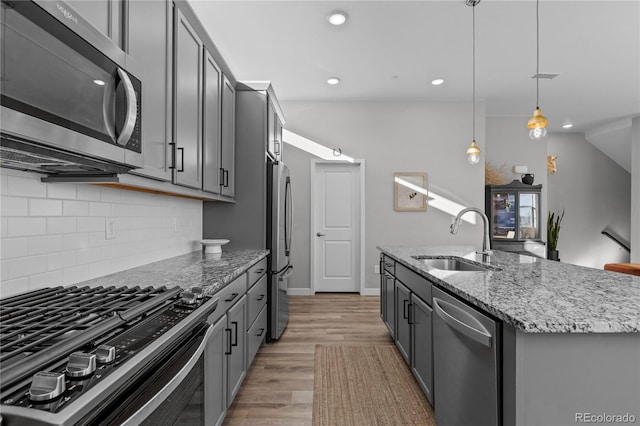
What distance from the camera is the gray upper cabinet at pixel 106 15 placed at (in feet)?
3.88

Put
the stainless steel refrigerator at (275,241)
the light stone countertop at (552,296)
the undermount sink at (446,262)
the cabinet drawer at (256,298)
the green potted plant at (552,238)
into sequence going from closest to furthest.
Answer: the light stone countertop at (552,296) → the cabinet drawer at (256,298) → the undermount sink at (446,262) → the stainless steel refrigerator at (275,241) → the green potted plant at (552,238)

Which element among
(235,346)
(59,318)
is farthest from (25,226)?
(235,346)

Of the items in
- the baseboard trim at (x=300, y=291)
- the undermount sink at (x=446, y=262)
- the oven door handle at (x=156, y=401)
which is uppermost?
the undermount sink at (x=446, y=262)

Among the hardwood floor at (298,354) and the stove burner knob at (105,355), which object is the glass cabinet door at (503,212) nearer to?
the hardwood floor at (298,354)

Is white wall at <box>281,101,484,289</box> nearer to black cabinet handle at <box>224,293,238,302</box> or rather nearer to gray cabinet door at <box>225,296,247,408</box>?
gray cabinet door at <box>225,296,247,408</box>

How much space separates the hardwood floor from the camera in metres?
2.15

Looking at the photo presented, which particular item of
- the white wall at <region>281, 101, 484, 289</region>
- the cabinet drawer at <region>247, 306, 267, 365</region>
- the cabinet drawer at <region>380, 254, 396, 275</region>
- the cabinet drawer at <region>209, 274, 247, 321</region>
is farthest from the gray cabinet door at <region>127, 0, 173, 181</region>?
the white wall at <region>281, 101, 484, 289</region>

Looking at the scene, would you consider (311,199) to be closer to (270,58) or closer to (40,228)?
(270,58)

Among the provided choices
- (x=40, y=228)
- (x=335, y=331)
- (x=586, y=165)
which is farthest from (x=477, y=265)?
(x=586, y=165)

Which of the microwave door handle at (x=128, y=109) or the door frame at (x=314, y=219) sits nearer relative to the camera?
the microwave door handle at (x=128, y=109)

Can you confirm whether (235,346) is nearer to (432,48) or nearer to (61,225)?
(61,225)

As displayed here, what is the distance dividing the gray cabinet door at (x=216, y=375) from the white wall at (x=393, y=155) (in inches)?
142

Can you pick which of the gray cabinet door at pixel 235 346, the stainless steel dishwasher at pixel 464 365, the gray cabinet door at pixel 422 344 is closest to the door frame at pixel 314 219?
the gray cabinet door at pixel 422 344

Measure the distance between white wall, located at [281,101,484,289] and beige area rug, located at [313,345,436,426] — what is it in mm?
2518
